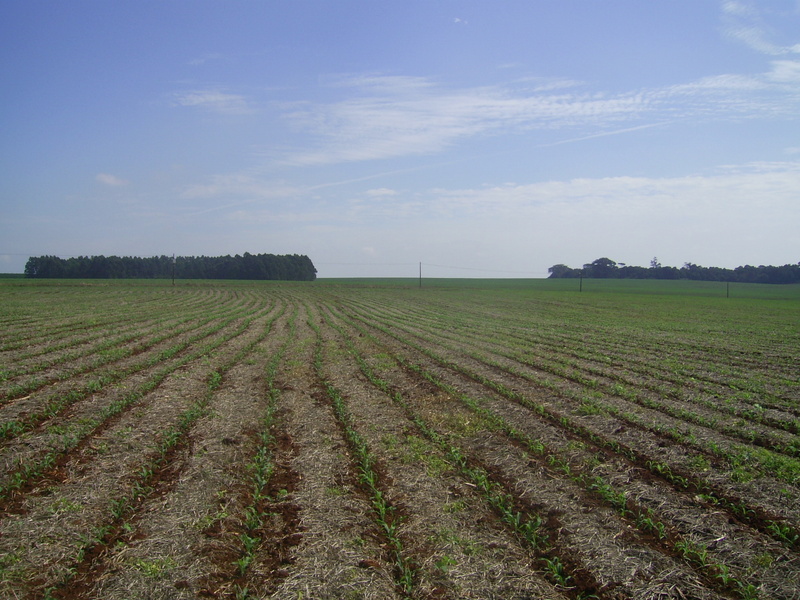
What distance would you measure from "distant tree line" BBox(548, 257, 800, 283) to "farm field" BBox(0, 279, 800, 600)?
4283 inches

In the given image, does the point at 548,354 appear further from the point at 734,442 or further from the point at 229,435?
the point at 229,435

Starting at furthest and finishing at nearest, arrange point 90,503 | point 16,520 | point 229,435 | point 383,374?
point 383,374, point 229,435, point 90,503, point 16,520

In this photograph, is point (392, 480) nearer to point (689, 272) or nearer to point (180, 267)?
point (180, 267)

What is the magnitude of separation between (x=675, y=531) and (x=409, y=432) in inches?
176

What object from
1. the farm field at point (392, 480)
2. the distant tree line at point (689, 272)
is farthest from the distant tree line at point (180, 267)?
the farm field at point (392, 480)

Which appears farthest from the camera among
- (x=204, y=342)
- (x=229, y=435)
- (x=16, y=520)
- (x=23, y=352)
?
(x=204, y=342)

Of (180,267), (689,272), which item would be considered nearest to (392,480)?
(180,267)

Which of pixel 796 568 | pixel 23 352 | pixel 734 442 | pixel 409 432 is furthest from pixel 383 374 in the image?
pixel 23 352

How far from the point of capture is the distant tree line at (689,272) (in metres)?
123

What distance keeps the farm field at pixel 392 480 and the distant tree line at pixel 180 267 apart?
11223 centimetres

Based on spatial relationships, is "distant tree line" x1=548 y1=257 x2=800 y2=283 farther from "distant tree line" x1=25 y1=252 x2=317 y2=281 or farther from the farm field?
the farm field

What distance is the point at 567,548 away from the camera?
5086mm

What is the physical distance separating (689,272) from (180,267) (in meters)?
139

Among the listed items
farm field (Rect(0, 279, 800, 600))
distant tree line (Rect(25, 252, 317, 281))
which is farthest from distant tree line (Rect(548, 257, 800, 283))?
farm field (Rect(0, 279, 800, 600))
